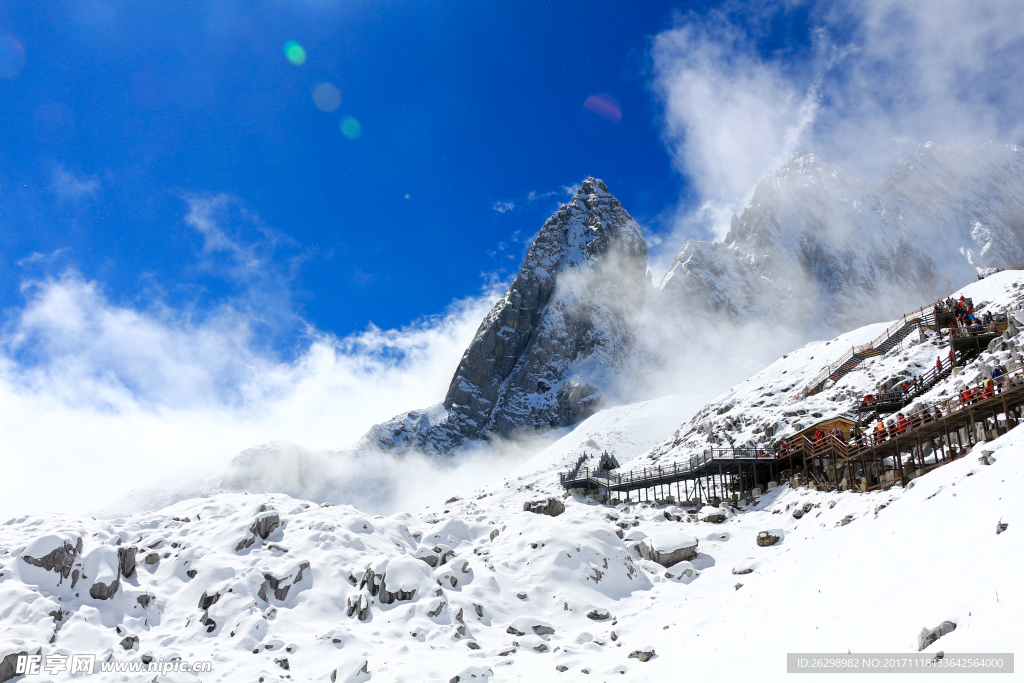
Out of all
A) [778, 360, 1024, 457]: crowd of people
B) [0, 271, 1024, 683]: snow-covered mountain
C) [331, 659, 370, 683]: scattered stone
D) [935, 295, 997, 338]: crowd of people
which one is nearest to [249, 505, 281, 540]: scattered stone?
[0, 271, 1024, 683]: snow-covered mountain

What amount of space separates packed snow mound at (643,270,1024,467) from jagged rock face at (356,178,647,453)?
93.8 metres

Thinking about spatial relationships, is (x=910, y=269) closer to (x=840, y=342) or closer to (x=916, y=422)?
(x=840, y=342)

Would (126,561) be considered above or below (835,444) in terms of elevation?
below

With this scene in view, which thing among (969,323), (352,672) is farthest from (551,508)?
(969,323)

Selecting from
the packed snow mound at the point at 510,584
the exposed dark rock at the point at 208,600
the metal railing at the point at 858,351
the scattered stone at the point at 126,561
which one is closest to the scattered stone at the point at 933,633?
the packed snow mound at the point at 510,584

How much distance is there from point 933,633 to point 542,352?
165 m

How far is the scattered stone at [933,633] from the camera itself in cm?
1196

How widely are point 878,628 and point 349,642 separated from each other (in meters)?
19.6

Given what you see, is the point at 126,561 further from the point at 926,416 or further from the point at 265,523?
the point at 926,416

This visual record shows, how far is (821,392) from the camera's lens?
5291cm

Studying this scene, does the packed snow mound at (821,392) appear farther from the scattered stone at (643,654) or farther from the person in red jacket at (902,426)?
the scattered stone at (643,654)

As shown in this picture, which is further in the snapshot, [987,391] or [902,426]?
[902,426]

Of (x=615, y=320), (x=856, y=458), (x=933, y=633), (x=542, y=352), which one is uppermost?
(x=615, y=320)

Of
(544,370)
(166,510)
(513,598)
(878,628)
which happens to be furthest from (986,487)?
(544,370)
